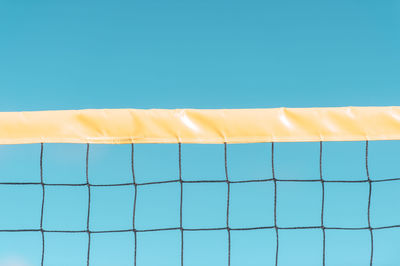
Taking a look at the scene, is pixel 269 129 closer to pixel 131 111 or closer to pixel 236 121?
pixel 236 121

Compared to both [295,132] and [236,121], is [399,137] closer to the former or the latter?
[295,132]

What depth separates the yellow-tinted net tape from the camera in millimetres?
2918

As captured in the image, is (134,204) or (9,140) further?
(134,204)

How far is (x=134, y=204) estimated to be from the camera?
10.5 ft

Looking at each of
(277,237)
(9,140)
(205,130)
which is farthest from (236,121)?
(9,140)

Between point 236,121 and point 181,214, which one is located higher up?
point 236,121

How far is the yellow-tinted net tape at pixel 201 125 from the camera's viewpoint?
2918mm

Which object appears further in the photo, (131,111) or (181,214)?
(181,214)

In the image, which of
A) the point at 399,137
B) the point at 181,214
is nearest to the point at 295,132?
the point at 399,137

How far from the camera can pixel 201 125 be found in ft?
9.74

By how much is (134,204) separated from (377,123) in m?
1.46

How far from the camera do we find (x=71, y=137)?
2936mm

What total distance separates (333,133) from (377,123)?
9.9 inches

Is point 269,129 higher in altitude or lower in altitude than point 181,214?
higher
